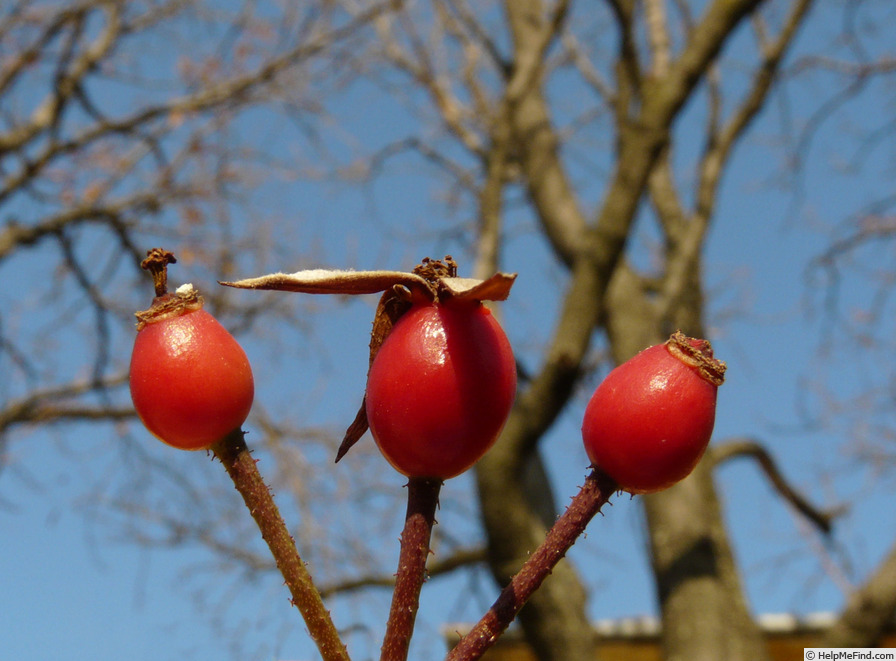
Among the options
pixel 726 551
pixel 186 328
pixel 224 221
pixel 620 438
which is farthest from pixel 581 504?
pixel 224 221

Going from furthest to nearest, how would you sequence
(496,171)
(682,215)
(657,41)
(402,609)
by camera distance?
(682,215)
(657,41)
(496,171)
(402,609)

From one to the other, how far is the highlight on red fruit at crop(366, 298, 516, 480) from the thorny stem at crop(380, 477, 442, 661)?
3cm

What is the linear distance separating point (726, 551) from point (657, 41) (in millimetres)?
2754

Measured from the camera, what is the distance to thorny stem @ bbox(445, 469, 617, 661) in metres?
0.48

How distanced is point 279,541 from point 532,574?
0.16 metres

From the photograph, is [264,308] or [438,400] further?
[264,308]

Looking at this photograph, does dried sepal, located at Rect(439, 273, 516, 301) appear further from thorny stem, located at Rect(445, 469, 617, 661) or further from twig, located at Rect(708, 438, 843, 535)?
twig, located at Rect(708, 438, 843, 535)

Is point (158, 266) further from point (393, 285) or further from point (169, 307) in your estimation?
point (393, 285)

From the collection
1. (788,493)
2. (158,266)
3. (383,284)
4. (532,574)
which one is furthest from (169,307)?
(788,493)

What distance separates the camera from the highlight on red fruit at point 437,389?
481 millimetres

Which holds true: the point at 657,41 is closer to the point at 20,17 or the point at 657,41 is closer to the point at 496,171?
the point at 496,171

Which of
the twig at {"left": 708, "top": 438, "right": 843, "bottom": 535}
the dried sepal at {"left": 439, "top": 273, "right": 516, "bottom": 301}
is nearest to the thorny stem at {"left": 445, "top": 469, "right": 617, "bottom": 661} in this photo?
the dried sepal at {"left": 439, "top": 273, "right": 516, "bottom": 301}

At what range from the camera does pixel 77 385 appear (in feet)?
15.1

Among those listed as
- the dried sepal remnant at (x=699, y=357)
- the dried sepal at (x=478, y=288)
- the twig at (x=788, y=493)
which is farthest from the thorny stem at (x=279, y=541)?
the twig at (x=788, y=493)
